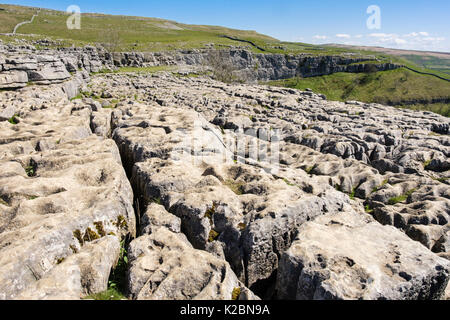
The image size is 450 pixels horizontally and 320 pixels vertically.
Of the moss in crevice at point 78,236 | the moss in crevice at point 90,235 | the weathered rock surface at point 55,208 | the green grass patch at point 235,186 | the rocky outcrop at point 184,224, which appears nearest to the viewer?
the weathered rock surface at point 55,208

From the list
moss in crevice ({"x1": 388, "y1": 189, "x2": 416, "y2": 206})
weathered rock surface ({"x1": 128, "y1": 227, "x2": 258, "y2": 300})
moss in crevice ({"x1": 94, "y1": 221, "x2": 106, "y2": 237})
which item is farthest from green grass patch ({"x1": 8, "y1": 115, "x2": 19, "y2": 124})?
moss in crevice ({"x1": 388, "y1": 189, "x2": 416, "y2": 206})

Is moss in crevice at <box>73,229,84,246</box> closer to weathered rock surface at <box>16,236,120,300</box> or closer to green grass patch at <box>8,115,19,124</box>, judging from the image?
weathered rock surface at <box>16,236,120,300</box>

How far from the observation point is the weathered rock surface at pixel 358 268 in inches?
409

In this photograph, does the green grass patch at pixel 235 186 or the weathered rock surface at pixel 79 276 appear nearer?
the weathered rock surface at pixel 79 276

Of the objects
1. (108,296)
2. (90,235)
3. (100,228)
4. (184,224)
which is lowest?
(108,296)

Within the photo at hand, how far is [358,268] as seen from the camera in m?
11.2

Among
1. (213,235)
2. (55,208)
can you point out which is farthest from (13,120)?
(213,235)

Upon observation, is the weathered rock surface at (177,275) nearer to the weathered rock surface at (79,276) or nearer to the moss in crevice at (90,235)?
the weathered rock surface at (79,276)

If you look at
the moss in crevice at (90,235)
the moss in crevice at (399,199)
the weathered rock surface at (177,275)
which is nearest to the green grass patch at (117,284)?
the weathered rock surface at (177,275)

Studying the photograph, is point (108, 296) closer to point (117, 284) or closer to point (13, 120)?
point (117, 284)

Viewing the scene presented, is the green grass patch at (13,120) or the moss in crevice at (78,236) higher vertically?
the green grass patch at (13,120)

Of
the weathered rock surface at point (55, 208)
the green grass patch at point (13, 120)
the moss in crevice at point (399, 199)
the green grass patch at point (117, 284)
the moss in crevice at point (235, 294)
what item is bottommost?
the moss in crevice at point (399, 199)

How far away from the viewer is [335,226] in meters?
15.5

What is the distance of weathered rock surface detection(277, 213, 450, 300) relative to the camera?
10383 millimetres
